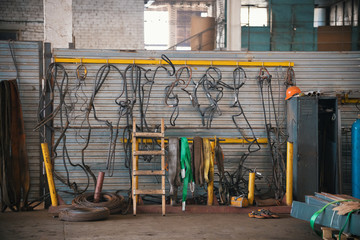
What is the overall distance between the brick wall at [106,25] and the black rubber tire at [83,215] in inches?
380

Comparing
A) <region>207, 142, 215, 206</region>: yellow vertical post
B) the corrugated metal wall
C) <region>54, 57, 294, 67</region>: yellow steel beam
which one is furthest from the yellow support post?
<region>54, 57, 294, 67</region>: yellow steel beam

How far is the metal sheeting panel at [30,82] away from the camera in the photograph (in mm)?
7195

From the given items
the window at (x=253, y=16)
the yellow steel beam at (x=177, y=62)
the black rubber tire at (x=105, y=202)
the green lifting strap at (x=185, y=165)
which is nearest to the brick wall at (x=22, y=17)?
the window at (x=253, y=16)

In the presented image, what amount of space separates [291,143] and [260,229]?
1.86m

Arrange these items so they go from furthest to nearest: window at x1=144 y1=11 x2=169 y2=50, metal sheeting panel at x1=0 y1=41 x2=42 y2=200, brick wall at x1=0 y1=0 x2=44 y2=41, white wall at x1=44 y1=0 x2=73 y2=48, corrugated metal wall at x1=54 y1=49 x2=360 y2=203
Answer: window at x1=144 y1=11 x2=169 y2=50
brick wall at x1=0 y1=0 x2=44 y2=41
white wall at x1=44 y1=0 x2=73 y2=48
corrugated metal wall at x1=54 y1=49 x2=360 y2=203
metal sheeting panel at x1=0 y1=41 x2=42 y2=200

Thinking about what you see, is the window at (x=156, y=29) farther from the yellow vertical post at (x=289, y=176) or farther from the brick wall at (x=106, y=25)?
the yellow vertical post at (x=289, y=176)

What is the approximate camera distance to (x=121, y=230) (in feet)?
18.2

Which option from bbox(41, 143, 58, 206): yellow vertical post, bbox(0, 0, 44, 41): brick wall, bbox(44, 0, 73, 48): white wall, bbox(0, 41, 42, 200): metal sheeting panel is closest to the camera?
bbox(41, 143, 58, 206): yellow vertical post

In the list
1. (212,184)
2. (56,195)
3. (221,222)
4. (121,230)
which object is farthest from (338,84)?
(56,195)

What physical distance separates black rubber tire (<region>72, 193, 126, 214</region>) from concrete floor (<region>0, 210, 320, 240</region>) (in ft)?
0.52

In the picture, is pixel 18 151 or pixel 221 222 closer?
pixel 221 222

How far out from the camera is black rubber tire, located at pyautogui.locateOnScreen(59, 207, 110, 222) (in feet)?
19.7

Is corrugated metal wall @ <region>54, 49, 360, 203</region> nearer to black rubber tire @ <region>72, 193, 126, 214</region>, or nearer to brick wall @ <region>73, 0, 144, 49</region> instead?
black rubber tire @ <region>72, 193, 126, 214</region>

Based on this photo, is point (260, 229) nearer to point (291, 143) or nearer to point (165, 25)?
point (291, 143)
